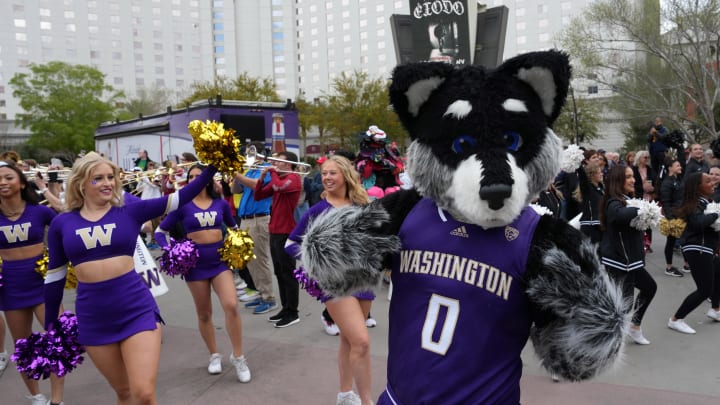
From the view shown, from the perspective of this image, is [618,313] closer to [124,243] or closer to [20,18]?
[124,243]

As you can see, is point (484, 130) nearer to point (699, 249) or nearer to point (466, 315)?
point (466, 315)

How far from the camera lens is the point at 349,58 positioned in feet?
279

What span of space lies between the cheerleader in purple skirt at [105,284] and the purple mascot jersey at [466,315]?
1871 millimetres

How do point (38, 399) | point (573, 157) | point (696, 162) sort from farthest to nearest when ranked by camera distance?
point (696, 162), point (573, 157), point (38, 399)

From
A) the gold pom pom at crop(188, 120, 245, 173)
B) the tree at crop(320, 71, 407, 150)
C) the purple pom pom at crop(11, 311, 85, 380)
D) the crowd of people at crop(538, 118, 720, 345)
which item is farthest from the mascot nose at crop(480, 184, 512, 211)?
the tree at crop(320, 71, 407, 150)

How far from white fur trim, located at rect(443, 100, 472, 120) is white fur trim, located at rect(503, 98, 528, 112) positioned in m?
0.12

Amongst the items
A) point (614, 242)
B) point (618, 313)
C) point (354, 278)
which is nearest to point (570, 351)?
point (618, 313)

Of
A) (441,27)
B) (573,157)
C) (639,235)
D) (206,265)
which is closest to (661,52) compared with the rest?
(441,27)

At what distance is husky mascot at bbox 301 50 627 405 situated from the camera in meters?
1.68

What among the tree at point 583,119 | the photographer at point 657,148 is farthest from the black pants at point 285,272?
the tree at point 583,119

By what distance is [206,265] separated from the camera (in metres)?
4.65

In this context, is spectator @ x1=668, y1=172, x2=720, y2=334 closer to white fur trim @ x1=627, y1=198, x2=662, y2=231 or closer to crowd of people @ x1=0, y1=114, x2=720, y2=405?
crowd of people @ x1=0, y1=114, x2=720, y2=405

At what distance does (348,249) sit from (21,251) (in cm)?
371

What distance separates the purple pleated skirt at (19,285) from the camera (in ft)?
14.2
